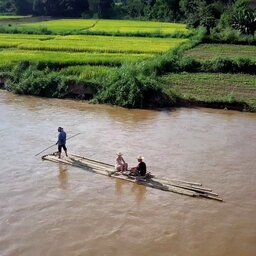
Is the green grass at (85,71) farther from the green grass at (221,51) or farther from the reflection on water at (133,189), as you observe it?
the reflection on water at (133,189)

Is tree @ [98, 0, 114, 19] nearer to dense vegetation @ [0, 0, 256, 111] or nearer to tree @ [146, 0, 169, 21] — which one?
tree @ [146, 0, 169, 21]

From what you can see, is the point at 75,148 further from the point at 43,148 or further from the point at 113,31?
the point at 113,31

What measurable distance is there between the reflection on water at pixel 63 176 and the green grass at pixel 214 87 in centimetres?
830

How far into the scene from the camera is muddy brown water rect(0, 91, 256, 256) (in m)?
9.14

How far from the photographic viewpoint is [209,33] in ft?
115

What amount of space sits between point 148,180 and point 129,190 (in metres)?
0.53

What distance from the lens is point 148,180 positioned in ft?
37.8

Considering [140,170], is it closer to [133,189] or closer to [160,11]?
[133,189]

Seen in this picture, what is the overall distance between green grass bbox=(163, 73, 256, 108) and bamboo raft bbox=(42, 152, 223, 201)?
26.5ft

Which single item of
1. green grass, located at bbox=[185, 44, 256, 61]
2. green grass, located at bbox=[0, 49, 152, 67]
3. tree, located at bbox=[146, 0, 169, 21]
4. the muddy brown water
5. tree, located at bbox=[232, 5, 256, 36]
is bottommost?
the muddy brown water

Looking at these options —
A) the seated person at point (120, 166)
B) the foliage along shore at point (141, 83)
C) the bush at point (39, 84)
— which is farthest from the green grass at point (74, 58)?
the seated person at point (120, 166)

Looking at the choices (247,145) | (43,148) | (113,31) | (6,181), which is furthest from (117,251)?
(113,31)

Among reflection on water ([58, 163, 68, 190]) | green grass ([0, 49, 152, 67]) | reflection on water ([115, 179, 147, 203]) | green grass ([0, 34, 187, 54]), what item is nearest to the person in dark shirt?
reflection on water ([115, 179, 147, 203])

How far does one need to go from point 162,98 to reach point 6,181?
366 inches
